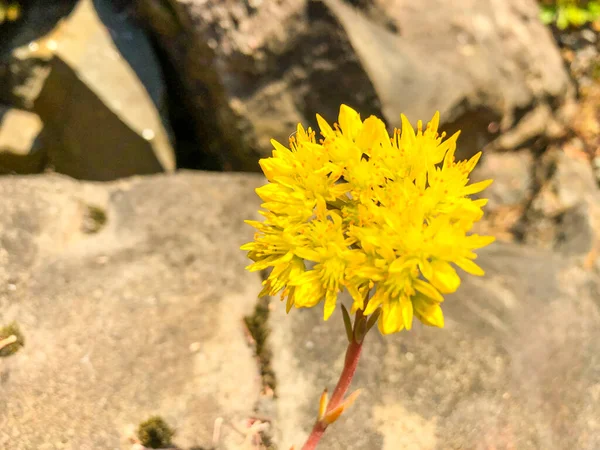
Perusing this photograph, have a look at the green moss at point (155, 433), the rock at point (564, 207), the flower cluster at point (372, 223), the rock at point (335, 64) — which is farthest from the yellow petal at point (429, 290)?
the rock at point (564, 207)

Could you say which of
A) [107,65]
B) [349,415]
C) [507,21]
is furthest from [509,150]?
[107,65]

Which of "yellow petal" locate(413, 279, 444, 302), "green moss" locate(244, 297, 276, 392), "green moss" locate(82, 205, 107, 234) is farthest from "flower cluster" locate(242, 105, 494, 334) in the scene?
Answer: "green moss" locate(82, 205, 107, 234)

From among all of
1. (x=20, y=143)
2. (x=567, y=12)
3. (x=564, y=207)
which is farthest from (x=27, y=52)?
(x=567, y=12)

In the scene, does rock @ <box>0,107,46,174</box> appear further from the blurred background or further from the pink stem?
the pink stem

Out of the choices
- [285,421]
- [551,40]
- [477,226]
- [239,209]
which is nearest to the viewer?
[285,421]

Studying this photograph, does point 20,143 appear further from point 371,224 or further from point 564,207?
point 564,207

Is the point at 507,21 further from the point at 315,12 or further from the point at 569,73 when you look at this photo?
the point at 315,12
